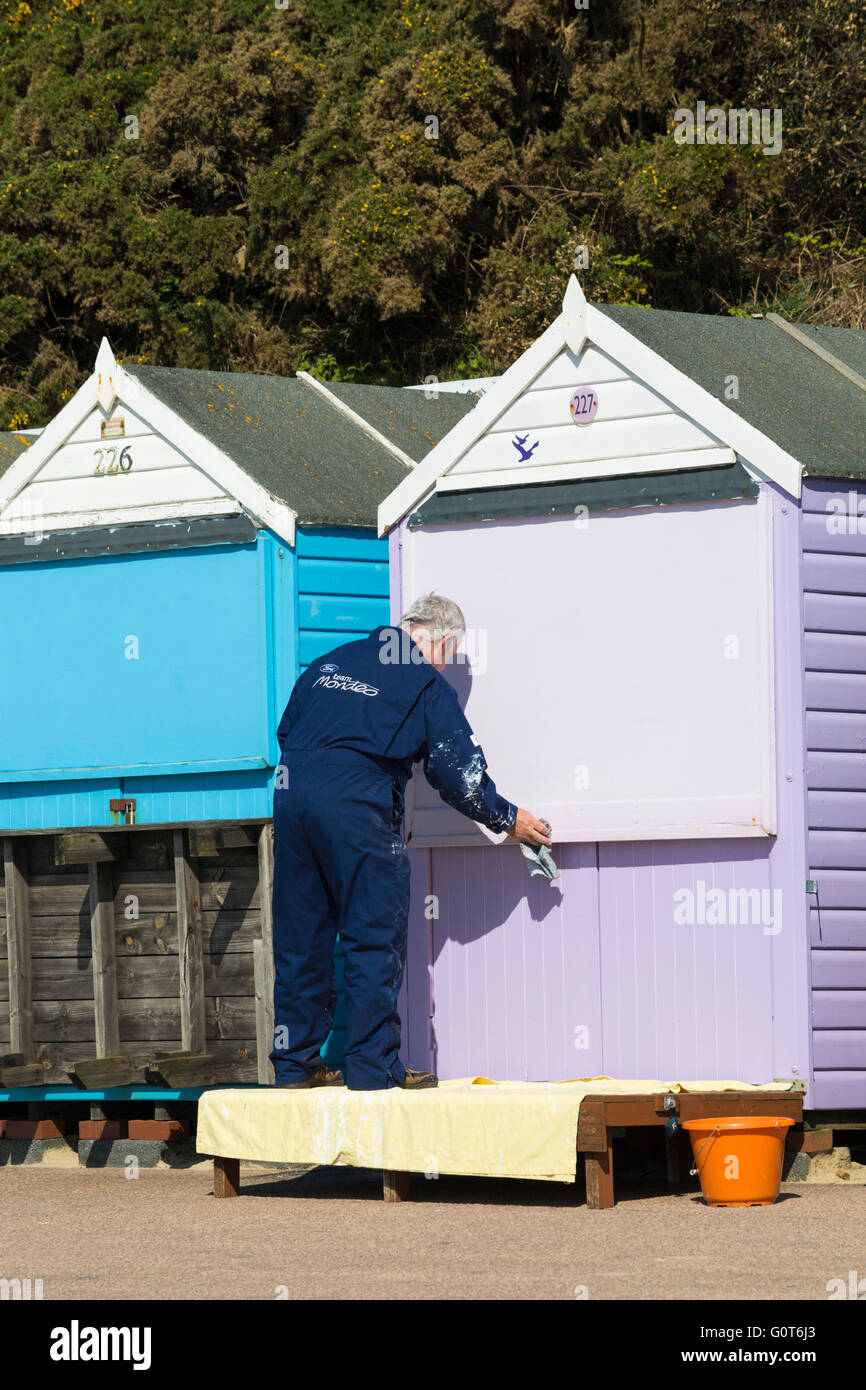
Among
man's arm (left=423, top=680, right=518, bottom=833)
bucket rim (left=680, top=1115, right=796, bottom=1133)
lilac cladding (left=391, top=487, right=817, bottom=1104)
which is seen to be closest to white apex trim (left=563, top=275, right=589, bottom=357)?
lilac cladding (left=391, top=487, right=817, bottom=1104)

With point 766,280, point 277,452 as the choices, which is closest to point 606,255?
point 766,280

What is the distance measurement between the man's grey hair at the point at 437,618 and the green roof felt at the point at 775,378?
136 cm

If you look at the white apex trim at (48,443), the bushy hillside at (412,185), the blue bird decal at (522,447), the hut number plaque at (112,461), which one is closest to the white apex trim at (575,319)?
the blue bird decal at (522,447)

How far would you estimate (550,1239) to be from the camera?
6383mm

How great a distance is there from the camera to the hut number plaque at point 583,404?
844 centimetres

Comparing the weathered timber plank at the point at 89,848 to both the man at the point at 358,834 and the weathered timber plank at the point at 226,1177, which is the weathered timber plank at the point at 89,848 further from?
the weathered timber plank at the point at 226,1177

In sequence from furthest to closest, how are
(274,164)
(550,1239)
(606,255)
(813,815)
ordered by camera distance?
(274,164) < (606,255) < (813,815) < (550,1239)

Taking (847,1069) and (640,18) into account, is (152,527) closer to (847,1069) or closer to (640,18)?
(847,1069)

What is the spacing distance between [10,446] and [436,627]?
162 inches

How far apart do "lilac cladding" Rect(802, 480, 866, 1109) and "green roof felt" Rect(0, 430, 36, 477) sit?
4.95 meters

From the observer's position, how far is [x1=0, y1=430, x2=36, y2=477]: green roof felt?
36.3ft

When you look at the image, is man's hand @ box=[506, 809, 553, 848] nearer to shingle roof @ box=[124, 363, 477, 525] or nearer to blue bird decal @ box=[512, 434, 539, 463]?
blue bird decal @ box=[512, 434, 539, 463]

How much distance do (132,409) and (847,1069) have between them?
182 inches

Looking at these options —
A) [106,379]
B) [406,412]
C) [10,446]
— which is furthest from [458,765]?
[10,446]
